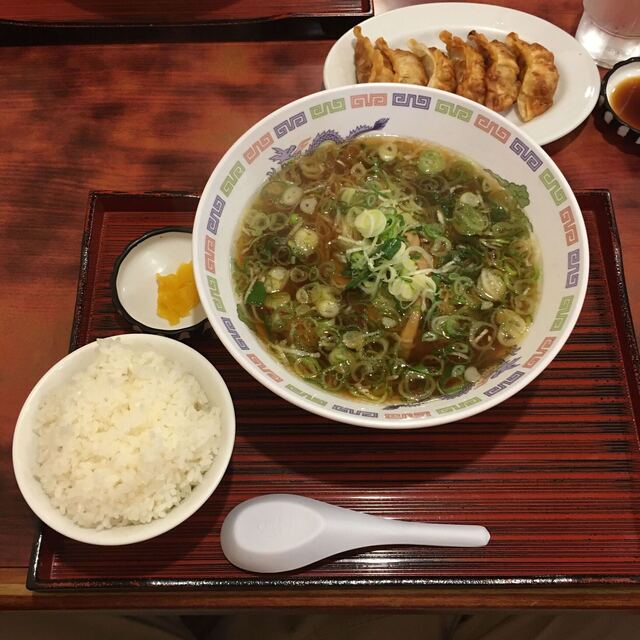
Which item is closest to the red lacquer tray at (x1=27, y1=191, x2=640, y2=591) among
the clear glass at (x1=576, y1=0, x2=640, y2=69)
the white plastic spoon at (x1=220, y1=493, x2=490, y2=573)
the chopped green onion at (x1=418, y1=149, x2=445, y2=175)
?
the white plastic spoon at (x1=220, y1=493, x2=490, y2=573)

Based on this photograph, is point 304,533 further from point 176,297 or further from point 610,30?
point 610,30

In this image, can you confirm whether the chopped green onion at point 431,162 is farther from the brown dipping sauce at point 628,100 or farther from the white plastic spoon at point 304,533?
the white plastic spoon at point 304,533

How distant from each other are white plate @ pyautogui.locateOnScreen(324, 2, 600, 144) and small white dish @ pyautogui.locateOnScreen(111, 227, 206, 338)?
0.95 meters

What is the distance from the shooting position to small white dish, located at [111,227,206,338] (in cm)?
189

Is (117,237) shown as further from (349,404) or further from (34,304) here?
(349,404)

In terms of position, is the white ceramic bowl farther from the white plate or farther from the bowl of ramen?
the white plate

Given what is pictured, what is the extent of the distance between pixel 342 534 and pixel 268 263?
2.88 feet

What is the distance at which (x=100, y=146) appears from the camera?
2352mm

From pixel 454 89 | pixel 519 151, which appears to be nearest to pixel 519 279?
pixel 519 151

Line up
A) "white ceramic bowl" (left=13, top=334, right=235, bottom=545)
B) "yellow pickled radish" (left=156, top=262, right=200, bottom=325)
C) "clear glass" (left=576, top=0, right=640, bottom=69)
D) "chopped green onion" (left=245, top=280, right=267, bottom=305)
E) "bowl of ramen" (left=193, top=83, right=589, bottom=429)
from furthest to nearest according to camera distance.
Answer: "clear glass" (left=576, top=0, right=640, bottom=69), "yellow pickled radish" (left=156, top=262, right=200, bottom=325), "chopped green onion" (left=245, top=280, right=267, bottom=305), "bowl of ramen" (left=193, top=83, right=589, bottom=429), "white ceramic bowl" (left=13, top=334, right=235, bottom=545)

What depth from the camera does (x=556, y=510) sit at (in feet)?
5.50

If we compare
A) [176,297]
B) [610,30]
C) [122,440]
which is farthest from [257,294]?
[610,30]

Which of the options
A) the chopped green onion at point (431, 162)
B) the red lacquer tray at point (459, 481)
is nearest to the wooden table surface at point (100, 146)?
the red lacquer tray at point (459, 481)

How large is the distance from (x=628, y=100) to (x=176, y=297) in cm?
204
